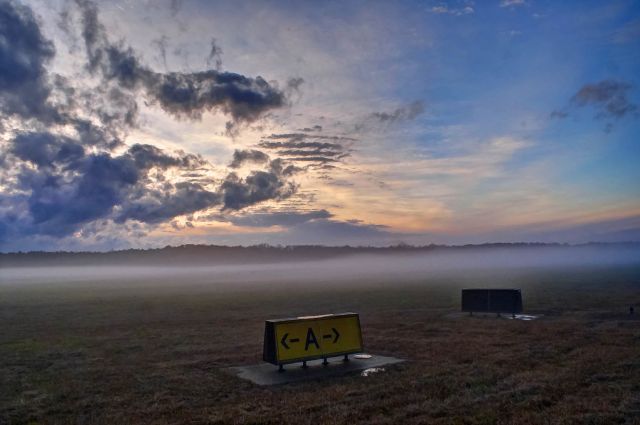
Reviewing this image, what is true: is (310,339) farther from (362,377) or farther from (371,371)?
(362,377)

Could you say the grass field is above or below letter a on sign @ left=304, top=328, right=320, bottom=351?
below

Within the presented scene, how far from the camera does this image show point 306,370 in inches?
572

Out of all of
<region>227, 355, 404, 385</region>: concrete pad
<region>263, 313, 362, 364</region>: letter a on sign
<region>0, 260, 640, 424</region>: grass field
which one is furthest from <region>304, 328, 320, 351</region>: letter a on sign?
<region>0, 260, 640, 424</region>: grass field

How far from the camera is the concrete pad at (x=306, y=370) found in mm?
13672

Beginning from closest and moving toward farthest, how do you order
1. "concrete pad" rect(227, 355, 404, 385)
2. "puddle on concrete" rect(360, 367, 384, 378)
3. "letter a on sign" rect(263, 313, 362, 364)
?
"concrete pad" rect(227, 355, 404, 385)
"puddle on concrete" rect(360, 367, 384, 378)
"letter a on sign" rect(263, 313, 362, 364)

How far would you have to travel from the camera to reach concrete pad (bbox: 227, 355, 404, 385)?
44.9 feet

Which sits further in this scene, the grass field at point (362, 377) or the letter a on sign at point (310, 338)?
the letter a on sign at point (310, 338)

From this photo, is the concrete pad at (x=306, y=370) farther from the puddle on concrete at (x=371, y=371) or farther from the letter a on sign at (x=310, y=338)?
the letter a on sign at (x=310, y=338)

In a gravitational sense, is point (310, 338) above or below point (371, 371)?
above

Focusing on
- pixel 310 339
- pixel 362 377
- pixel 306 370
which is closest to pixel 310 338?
pixel 310 339

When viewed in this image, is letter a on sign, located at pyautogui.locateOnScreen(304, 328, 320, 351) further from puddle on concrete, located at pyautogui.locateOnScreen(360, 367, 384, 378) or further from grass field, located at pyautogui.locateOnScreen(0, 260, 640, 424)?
grass field, located at pyautogui.locateOnScreen(0, 260, 640, 424)

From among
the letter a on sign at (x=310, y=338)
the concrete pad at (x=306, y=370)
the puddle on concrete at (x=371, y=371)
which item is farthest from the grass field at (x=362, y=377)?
the letter a on sign at (x=310, y=338)

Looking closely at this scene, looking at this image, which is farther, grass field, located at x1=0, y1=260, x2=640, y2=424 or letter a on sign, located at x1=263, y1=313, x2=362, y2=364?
letter a on sign, located at x1=263, y1=313, x2=362, y2=364

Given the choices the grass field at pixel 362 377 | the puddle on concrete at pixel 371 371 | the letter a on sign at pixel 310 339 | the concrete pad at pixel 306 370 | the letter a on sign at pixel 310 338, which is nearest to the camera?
the grass field at pixel 362 377
